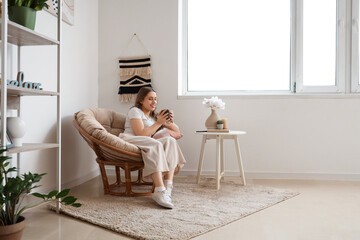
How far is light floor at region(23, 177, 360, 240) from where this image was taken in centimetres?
195

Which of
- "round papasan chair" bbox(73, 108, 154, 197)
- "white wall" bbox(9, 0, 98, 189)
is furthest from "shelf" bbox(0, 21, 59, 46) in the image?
"round papasan chair" bbox(73, 108, 154, 197)

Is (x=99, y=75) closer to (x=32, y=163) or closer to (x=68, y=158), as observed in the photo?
(x=68, y=158)

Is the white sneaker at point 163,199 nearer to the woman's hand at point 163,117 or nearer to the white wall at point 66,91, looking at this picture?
the woman's hand at point 163,117

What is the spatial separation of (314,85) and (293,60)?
0.37 metres

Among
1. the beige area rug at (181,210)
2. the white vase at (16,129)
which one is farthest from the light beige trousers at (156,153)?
the white vase at (16,129)

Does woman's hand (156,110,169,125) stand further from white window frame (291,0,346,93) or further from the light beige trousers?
white window frame (291,0,346,93)

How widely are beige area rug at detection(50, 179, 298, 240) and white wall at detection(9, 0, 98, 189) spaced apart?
599mm

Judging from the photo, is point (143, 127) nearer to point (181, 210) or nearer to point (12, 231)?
point (181, 210)

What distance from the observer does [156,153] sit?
8.64ft

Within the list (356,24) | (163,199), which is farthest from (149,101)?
(356,24)

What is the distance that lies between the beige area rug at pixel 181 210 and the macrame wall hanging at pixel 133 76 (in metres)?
1.31

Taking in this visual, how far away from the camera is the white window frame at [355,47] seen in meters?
3.69

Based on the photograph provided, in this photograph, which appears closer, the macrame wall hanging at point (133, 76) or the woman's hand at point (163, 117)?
the woman's hand at point (163, 117)

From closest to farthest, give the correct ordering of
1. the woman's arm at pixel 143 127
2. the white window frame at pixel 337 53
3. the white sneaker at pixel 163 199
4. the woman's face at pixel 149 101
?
1. the white sneaker at pixel 163 199
2. the woman's arm at pixel 143 127
3. the woman's face at pixel 149 101
4. the white window frame at pixel 337 53
